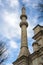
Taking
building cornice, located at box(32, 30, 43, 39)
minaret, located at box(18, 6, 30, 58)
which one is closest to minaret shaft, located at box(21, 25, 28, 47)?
minaret, located at box(18, 6, 30, 58)

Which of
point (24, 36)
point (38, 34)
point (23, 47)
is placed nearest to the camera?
point (38, 34)

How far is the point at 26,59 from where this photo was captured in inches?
1272

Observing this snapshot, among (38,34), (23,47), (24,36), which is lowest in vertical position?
(38,34)

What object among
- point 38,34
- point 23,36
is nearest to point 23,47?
point 23,36

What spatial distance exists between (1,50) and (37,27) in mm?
10935

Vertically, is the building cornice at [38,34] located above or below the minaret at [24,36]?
below

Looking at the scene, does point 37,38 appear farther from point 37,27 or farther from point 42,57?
point 42,57

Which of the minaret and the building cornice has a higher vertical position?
the minaret

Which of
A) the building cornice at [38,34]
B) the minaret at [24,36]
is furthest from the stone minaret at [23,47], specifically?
the building cornice at [38,34]

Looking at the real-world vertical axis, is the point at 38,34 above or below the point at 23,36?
below

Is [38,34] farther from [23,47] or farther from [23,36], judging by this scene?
[23,36]

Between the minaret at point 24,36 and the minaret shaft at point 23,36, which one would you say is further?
the minaret shaft at point 23,36

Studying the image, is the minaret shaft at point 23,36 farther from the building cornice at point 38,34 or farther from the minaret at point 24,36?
the building cornice at point 38,34

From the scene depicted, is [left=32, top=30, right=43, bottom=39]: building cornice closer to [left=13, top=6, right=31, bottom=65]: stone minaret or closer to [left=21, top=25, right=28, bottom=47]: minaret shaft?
[left=13, top=6, right=31, bottom=65]: stone minaret
